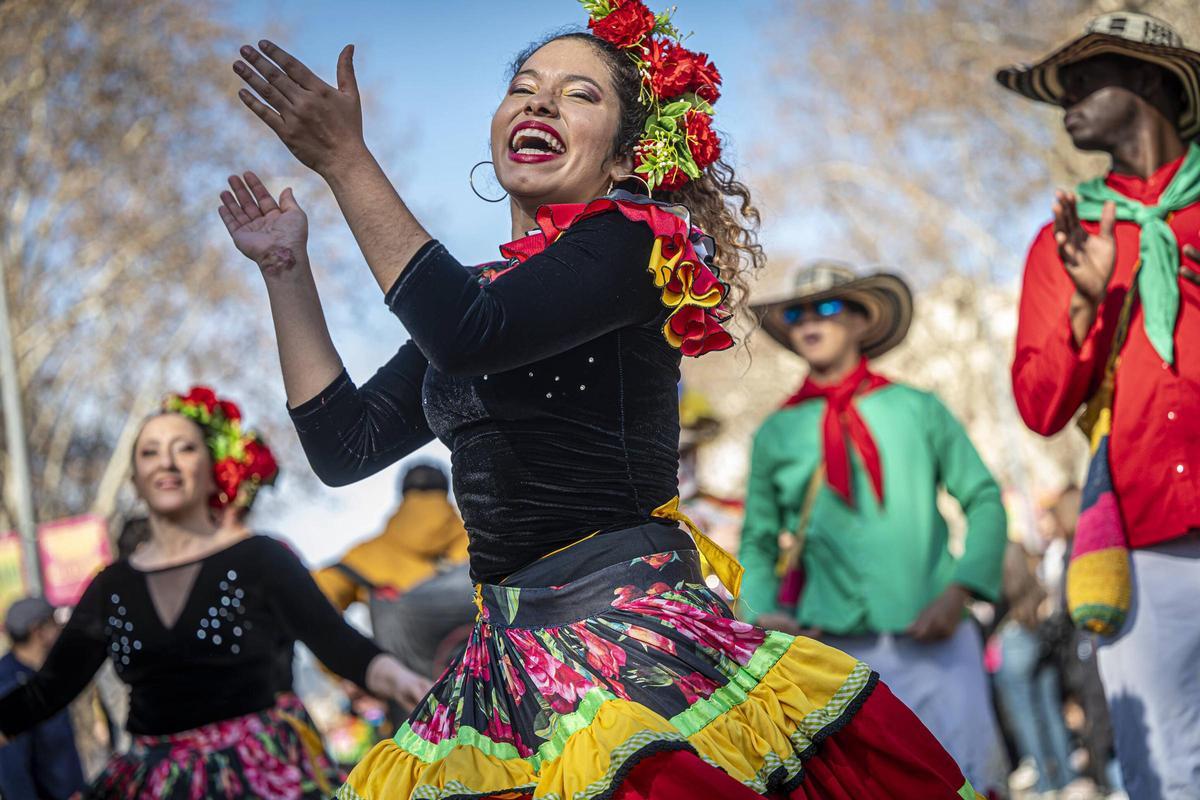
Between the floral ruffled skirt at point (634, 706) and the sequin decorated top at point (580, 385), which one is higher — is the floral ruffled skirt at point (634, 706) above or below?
below

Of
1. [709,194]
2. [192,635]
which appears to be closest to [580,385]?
[709,194]

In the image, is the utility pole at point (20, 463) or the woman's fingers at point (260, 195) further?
Result: the utility pole at point (20, 463)

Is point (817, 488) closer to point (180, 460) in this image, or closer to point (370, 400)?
point (180, 460)

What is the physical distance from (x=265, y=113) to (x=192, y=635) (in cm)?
307

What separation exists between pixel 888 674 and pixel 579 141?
3.37 m

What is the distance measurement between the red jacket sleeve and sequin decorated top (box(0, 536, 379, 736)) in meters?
2.35

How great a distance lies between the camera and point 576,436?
255 cm

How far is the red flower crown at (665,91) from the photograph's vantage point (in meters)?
2.81

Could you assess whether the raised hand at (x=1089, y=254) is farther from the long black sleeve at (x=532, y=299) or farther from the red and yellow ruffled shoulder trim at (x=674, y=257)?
the long black sleeve at (x=532, y=299)

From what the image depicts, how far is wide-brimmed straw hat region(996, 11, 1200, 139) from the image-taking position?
4.27m

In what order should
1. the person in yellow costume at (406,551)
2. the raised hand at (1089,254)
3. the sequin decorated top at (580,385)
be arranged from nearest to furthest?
1. the sequin decorated top at (580,385)
2. the raised hand at (1089,254)
3. the person in yellow costume at (406,551)

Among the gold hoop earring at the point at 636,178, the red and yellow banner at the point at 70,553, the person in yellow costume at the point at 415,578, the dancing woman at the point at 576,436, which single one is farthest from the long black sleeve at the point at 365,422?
the red and yellow banner at the point at 70,553

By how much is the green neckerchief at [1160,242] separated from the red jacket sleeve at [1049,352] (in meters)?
0.14

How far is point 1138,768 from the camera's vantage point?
12.8ft
